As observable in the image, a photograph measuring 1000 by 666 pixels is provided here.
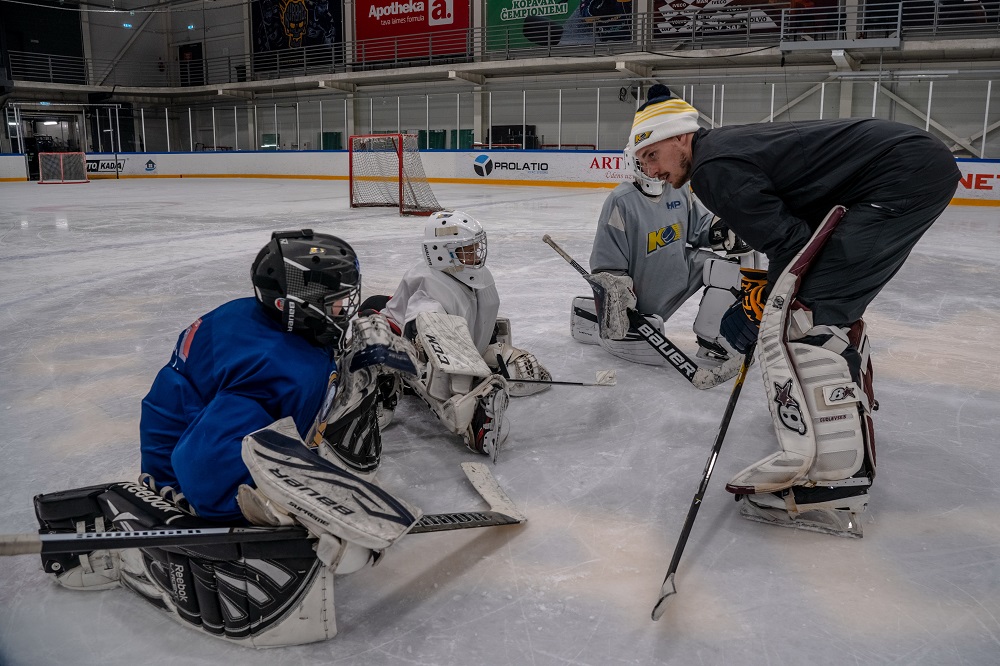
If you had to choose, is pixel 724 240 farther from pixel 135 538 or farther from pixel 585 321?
pixel 135 538

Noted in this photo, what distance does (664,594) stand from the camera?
6.12 feet

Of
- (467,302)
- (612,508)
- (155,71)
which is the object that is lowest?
(612,508)

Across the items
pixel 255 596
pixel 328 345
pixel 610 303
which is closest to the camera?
pixel 255 596

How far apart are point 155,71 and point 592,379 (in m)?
30.2

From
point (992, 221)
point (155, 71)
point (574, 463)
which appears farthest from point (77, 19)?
point (574, 463)

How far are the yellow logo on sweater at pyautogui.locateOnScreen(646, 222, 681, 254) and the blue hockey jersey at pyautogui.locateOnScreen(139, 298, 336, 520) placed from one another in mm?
2613

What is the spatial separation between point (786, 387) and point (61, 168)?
74.6 ft

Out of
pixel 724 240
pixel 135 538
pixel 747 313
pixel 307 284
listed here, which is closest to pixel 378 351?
pixel 307 284

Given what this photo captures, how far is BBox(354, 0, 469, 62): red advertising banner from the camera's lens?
22.7 m

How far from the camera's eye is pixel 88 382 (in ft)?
12.1

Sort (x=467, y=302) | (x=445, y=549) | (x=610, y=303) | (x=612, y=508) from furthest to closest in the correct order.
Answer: (x=610, y=303) < (x=467, y=302) < (x=612, y=508) < (x=445, y=549)

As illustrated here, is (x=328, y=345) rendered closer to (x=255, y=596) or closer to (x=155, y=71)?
(x=255, y=596)

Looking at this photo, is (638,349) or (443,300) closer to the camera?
(443,300)

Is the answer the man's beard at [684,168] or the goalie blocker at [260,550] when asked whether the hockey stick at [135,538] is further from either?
the man's beard at [684,168]
